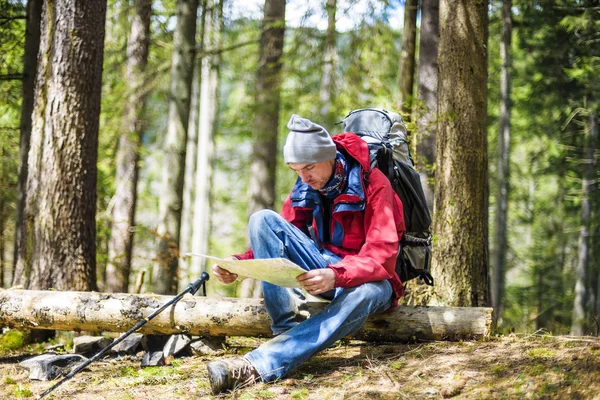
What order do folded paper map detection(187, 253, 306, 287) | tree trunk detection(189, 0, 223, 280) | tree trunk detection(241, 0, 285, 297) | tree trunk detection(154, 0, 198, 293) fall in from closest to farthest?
folded paper map detection(187, 253, 306, 287)
tree trunk detection(154, 0, 198, 293)
tree trunk detection(241, 0, 285, 297)
tree trunk detection(189, 0, 223, 280)

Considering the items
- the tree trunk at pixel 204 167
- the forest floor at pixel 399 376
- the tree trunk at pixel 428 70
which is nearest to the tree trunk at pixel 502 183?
the tree trunk at pixel 204 167

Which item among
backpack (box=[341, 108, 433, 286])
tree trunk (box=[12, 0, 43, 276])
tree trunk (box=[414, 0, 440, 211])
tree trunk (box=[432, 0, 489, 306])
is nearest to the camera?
backpack (box=[341, 108, 433, 286])

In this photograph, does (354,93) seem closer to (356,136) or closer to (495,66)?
(356,136)

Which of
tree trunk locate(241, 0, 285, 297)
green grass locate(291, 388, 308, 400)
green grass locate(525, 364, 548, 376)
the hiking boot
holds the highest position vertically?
tree trunk locate(241, 0, 285, 297)

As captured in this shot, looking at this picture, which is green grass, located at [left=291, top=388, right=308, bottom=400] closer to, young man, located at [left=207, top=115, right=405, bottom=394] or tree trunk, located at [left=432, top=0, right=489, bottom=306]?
young man, located at [left=207, top=115, right=405, bottom=394]

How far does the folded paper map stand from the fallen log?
2.92 ft

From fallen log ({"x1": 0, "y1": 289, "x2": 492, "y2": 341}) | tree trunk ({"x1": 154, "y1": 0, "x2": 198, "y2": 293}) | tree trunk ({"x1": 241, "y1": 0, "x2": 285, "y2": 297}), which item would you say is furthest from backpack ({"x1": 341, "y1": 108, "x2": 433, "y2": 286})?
tree trunk ({"x1": 241, "y1": 0, "x2": 285, "y2": 297})

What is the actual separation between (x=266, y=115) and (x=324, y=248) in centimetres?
711

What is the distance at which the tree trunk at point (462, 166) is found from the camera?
5133mm

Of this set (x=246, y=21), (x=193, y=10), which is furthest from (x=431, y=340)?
(x=246, y=21)

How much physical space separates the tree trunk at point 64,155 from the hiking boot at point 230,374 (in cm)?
298

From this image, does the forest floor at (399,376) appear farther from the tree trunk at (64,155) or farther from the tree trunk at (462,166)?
the tree trunk at (64,155)

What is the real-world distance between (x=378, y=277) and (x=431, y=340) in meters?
1.00

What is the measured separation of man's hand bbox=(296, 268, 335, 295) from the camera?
355 cm
